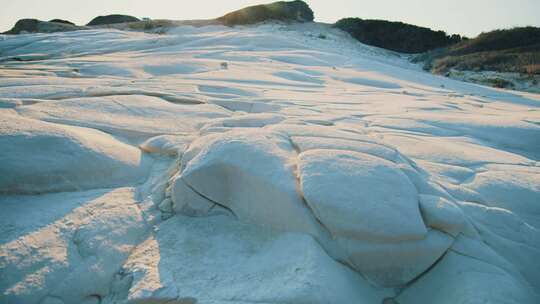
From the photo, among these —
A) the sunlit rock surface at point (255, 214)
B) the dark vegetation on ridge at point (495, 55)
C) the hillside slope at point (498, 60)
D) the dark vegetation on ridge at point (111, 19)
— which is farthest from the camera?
the dark vegetation on ridge at point (111, 19)

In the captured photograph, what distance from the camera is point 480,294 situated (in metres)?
1.04

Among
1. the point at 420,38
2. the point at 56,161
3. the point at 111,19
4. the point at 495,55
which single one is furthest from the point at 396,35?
the point at 56,161

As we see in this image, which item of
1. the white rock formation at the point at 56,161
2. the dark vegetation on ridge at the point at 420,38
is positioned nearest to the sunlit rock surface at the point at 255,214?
the white rock formation at the point at 56,161

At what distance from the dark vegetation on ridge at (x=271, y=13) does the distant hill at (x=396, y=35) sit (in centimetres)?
255

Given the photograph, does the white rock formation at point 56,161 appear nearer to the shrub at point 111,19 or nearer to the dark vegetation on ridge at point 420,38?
the dark vegetation on ridge at point 420,38

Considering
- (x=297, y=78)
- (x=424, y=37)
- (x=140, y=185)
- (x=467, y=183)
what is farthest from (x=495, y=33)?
(x=140, y=185)

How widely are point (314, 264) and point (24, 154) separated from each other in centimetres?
133

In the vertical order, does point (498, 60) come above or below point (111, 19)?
below

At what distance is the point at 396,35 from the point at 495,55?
8553mm

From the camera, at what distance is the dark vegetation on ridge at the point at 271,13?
17180 mm

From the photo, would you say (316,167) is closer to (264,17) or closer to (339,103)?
(339,103)

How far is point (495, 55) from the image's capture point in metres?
10.5

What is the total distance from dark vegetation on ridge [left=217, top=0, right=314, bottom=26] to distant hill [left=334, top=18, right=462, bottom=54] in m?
2.55

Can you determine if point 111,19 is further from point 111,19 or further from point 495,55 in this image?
point 495,55
